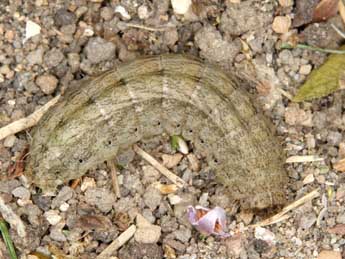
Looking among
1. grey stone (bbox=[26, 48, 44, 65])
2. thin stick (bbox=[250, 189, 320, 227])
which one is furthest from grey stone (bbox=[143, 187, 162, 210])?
grey stone (bbox=[26, 48, 44, 65])

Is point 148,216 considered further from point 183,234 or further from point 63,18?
point 63,18

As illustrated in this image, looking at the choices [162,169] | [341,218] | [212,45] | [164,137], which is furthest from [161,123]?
[341,218]

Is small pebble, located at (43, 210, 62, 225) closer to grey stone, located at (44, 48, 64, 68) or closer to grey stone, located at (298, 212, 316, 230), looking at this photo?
grey stone, located at (44, 48, 64, 68)

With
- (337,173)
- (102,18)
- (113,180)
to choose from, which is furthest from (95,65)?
(337,173)

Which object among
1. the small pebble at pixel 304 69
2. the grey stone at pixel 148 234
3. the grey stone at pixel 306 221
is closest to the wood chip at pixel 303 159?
the grey stone at pixel 306 221

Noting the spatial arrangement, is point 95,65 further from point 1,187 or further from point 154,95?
point 1,187

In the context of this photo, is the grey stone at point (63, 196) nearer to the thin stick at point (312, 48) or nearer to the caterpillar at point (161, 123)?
the caterpillar at point (161, 123)
